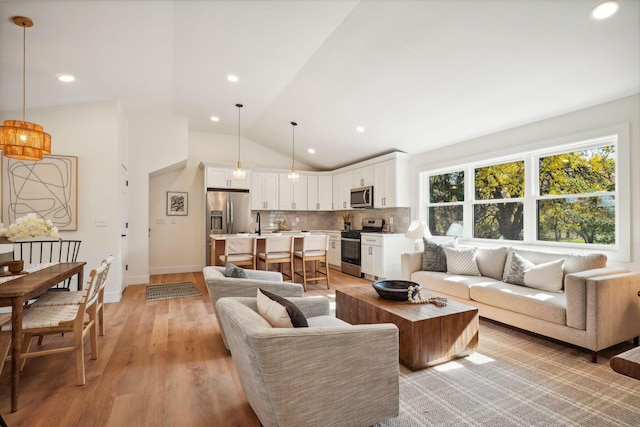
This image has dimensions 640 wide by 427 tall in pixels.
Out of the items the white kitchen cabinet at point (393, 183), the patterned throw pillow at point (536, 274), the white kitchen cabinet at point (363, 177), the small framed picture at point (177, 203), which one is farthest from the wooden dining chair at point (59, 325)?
the white kitchen cabinet at point (363, 177)

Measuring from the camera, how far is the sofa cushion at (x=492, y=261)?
3.61 m

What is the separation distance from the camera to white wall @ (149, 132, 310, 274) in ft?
20.8

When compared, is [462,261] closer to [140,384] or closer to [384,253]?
[384,253]

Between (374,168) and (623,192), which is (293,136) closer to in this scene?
(374,168)

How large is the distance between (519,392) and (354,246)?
415cm

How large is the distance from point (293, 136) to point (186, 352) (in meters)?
4.70

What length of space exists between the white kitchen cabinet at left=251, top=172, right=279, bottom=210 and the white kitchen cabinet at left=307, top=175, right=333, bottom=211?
0.83 m

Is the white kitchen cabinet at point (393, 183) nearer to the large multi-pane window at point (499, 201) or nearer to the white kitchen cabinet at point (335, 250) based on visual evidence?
the large multi-pane window at point (499, 201)

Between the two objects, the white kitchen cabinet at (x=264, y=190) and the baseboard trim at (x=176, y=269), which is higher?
the white kitchen cabinet at (x=264, y=190)

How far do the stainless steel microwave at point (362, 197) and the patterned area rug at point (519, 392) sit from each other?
146 inches

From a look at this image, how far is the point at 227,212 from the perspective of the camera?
6.42m

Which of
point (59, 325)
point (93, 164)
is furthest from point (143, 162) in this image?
point (59, 325)

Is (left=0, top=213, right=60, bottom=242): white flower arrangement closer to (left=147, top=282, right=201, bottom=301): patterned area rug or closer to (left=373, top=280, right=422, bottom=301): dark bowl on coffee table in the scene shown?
(left=147, top=282, right=201, bottom=301): patterned area rug

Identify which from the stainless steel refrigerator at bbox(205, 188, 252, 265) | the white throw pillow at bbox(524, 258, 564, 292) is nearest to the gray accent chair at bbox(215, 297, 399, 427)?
the white throw pillow at bbox(524, 258, 564, 292)
